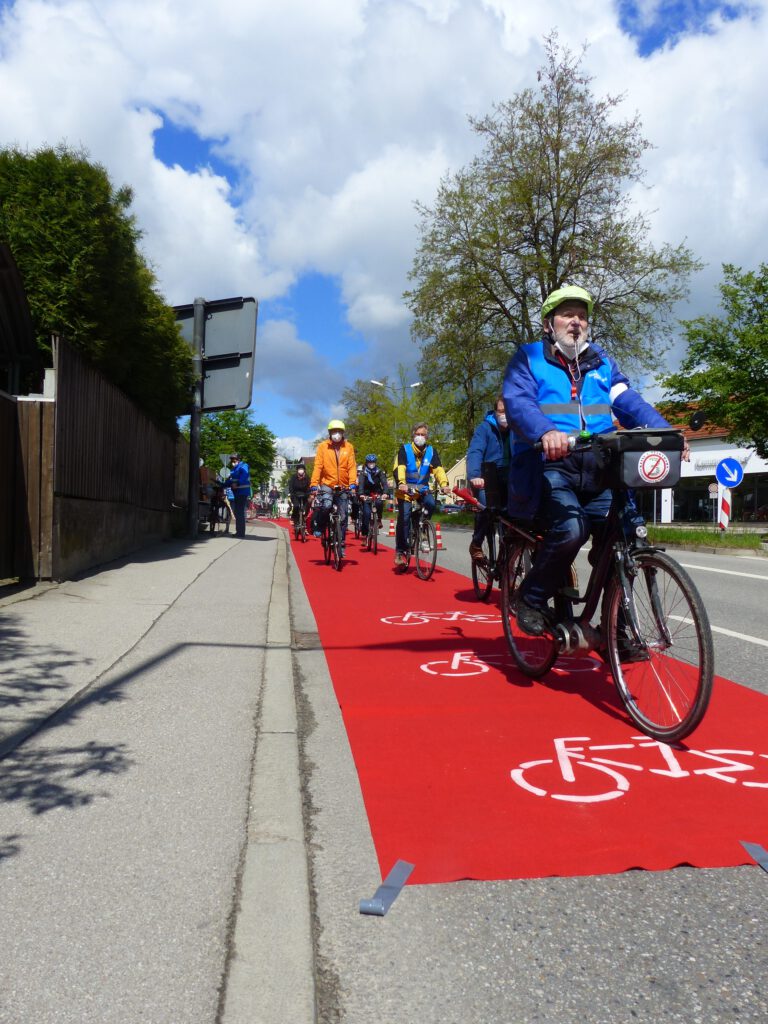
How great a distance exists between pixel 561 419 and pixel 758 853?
2258 millimetres

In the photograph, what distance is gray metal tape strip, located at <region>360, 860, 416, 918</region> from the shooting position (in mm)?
2477

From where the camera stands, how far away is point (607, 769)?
3.63 metres

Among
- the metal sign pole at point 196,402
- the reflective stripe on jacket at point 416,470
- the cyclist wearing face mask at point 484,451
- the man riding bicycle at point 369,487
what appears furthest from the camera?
the man riding bicycle at point 369,487

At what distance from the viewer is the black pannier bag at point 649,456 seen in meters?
3.86

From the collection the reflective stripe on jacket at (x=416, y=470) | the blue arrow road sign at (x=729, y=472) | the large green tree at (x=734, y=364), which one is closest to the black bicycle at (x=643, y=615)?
the reflective stripe on jacket at (x=416, y=470)

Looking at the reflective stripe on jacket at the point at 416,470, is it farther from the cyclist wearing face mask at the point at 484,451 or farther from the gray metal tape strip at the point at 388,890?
the gray metal tape strip at the point at 388,890

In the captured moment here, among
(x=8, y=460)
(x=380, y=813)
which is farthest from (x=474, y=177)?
(x=380, y=813)

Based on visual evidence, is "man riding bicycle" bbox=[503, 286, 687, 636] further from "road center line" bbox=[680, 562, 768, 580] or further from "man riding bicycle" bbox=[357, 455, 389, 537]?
"man riding bicycle" bbox=[357, 455, 389, 537]

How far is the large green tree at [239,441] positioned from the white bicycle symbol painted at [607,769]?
2462 inches

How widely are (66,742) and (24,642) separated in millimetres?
2215

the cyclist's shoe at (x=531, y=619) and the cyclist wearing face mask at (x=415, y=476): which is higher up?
the cyclist wearing face mask at (x=415, y=476)

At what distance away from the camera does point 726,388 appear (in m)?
37.5

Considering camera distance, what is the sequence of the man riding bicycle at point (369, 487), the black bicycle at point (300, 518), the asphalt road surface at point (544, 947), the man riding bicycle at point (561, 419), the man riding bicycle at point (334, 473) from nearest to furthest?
the asphalt road surface at point (544, 947)
the man riding bicycle at point (561, 419)
the man riding bicycle at point (334, 473)
the man riding bicycle at point (369, 487)
the black bicycle at point (300, 518)

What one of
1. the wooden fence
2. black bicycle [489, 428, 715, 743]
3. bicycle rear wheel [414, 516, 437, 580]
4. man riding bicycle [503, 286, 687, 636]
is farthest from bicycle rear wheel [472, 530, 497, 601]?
the wooden fence
